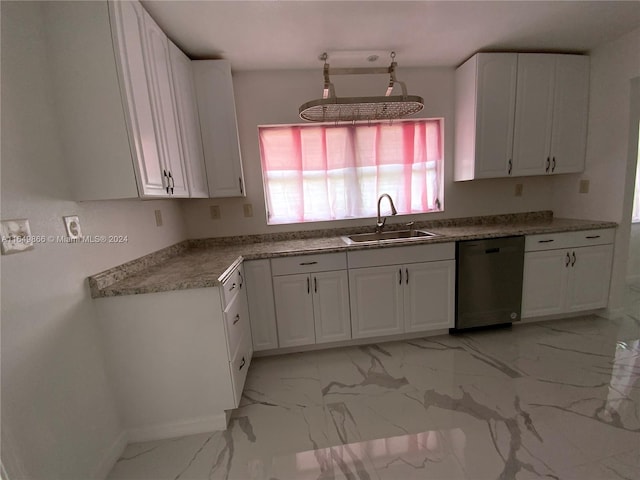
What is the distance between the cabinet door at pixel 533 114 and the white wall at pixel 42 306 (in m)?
3.14

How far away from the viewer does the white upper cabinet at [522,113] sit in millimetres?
2166

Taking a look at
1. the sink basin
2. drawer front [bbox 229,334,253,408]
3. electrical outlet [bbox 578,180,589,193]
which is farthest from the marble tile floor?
electrical outlet [bbox 578,180,589,193]

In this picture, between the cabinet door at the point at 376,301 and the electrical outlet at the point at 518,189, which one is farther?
the electrical outlet at the point at 518,189

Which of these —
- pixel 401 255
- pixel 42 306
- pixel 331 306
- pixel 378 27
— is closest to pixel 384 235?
pixel 401 255

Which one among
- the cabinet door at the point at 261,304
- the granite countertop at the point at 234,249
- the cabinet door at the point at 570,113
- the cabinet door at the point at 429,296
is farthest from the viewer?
the cabinet door at the point at 570,113

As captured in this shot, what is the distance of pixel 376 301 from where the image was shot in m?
2.08

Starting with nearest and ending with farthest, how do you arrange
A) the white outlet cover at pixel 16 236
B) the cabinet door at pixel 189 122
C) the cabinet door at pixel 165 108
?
the white outlet cover at pixel 16 236
the cabinet door at pixel 165 108
the cabinet door at pixel 189 122

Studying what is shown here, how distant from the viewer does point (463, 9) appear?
5.17 feet

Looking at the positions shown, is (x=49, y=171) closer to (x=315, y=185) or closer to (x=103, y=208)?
(x=103, y=208)

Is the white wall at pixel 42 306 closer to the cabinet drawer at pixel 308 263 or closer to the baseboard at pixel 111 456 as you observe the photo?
the baseboard at pixel 111 456

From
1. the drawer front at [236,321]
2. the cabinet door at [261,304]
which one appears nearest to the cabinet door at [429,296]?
the cabinet door at [261,304]

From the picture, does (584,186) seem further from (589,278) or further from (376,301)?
(376,301)

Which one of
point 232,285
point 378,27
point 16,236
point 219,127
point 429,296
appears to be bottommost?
point 429,296

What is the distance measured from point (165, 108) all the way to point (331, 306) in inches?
68.7
